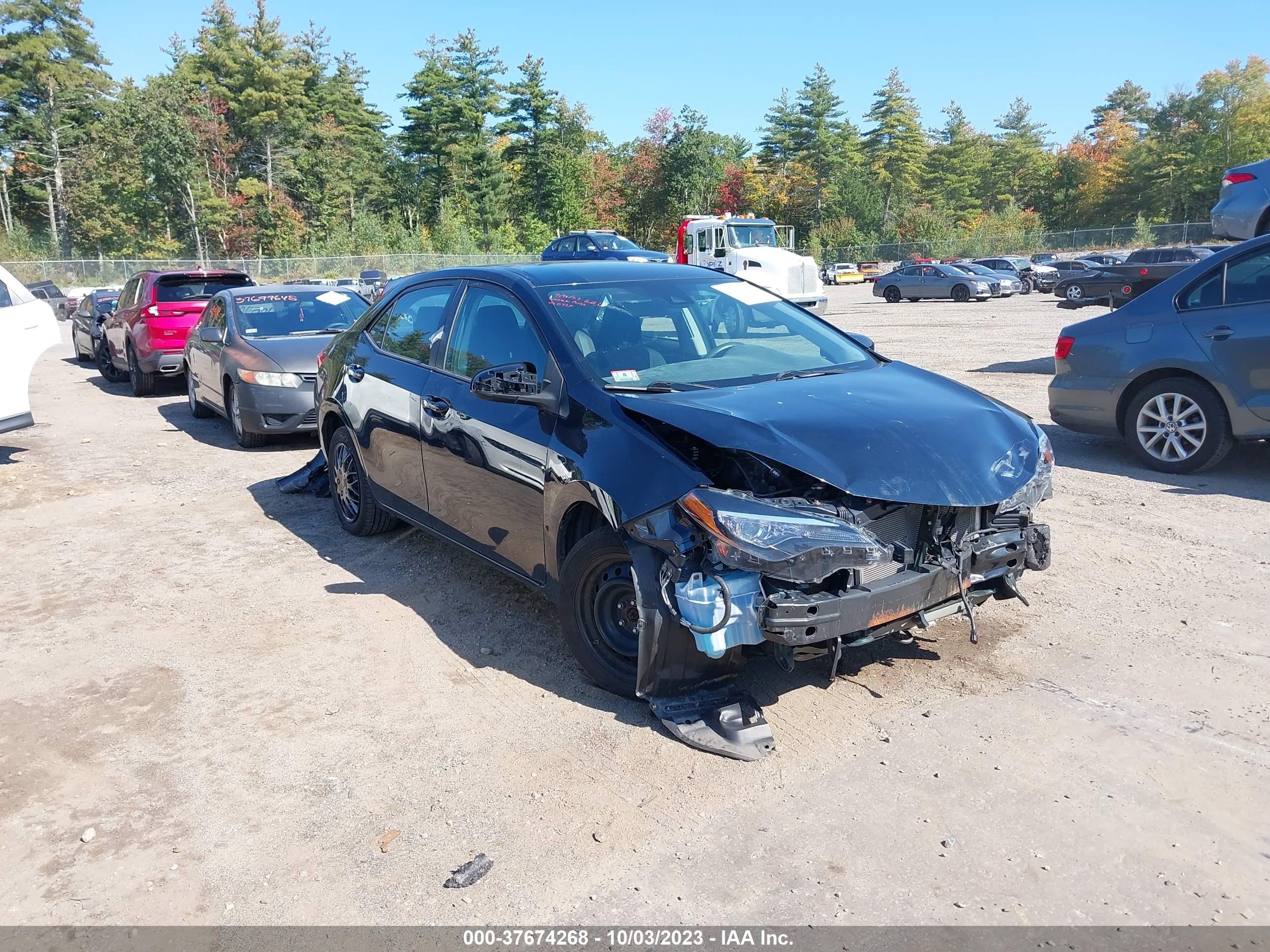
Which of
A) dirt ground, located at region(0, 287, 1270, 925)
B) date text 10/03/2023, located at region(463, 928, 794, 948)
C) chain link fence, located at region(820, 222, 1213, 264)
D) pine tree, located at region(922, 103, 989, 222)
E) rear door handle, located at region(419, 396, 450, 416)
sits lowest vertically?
date text 10/03/2023, located at region(463, 928, 794, 948)

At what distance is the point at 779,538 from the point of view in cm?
352

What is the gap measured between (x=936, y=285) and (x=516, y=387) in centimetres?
3552

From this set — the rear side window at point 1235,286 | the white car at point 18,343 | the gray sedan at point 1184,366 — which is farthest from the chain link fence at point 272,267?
the rear side window at point 1235,286

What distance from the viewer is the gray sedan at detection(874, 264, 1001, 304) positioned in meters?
36.2

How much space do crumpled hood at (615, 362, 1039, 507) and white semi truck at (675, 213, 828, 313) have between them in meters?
21.4

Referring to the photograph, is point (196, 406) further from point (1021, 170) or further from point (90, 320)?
point (1021, 170)

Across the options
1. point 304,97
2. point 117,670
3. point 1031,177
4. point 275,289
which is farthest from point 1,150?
point 1031,177

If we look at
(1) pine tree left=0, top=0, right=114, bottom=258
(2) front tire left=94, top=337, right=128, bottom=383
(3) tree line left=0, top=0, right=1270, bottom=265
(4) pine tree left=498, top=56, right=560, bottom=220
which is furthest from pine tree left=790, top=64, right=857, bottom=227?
(2) front tire left=94, top=337, right=128, bottom=383

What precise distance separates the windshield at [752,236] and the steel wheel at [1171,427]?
2070cm

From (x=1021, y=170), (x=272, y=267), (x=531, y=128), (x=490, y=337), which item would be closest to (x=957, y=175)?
(x=1021, y=170)

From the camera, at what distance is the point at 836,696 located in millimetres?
4168

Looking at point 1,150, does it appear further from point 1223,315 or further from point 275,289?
point 1223,315

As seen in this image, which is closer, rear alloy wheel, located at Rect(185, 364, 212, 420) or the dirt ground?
the dirt ground

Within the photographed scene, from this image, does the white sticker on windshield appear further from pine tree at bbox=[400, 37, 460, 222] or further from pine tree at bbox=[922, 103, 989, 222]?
pine tree at bbox=[922, 103, 989, 222]
